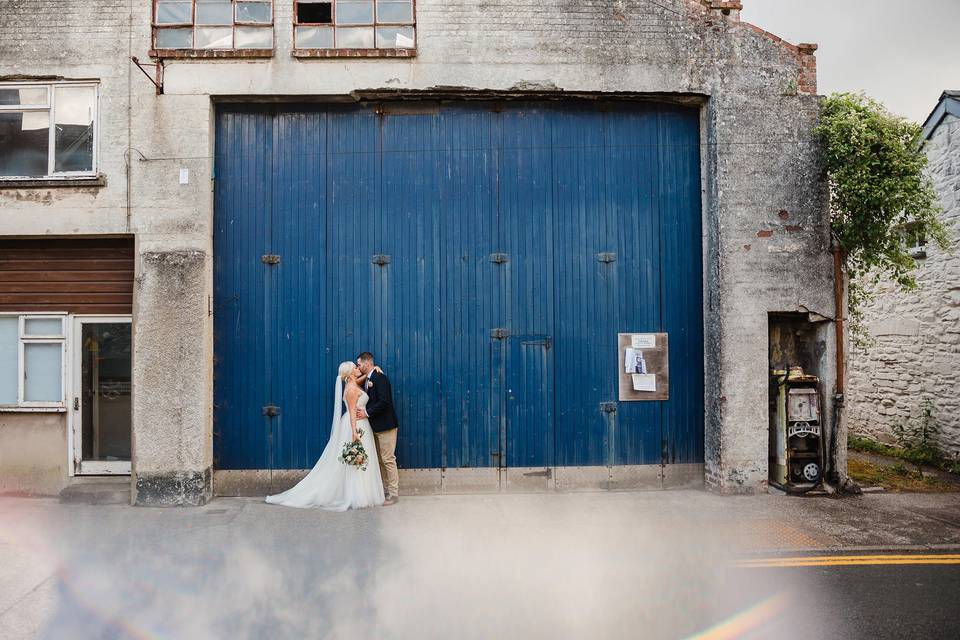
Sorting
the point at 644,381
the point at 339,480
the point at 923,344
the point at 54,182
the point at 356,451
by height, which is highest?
the point at 54,182

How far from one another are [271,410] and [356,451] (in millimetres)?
1528

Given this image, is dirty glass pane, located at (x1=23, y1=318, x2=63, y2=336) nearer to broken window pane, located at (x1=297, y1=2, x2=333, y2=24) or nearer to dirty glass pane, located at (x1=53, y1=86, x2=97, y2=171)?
dirty glass pane, located at (x1=53, y1=86, x2=97, y2=171)

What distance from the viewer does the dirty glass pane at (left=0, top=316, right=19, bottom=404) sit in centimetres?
888

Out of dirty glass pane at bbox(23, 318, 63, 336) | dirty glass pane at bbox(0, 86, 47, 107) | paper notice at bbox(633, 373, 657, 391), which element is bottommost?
paper notice at bbox(633, 373, 657, 391)

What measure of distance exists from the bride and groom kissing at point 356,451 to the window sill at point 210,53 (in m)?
4.28

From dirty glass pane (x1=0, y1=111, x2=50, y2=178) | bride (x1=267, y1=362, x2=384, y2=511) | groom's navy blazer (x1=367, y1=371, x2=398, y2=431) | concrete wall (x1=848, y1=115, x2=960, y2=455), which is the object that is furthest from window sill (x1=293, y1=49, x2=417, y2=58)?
concrete wall (x1=848, y1=115, x2=960, y2=455)

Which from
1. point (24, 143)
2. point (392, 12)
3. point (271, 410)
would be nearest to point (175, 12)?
point (24, 143)

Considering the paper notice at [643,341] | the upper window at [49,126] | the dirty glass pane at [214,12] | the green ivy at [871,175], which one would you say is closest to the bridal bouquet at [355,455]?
the paper notice at [643,341]

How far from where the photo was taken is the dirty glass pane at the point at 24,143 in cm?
874

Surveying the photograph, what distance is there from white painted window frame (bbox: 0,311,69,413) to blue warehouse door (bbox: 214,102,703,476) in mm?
2110

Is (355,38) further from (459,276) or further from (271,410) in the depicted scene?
(271,410)

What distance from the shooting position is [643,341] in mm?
9023

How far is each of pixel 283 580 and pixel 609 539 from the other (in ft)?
11.1

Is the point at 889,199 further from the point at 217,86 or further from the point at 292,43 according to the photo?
the point at 217,86
